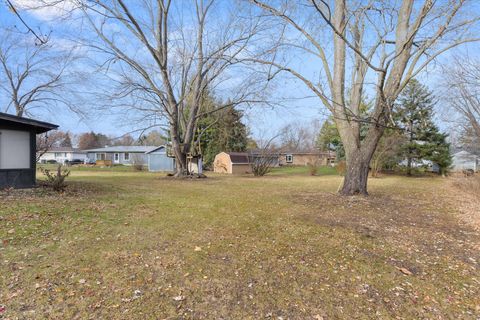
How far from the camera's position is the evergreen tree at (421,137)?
25.3 metres

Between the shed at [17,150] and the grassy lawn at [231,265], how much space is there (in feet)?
10.4

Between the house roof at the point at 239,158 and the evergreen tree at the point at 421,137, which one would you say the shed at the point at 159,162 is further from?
the evergreen tree at the point at 421,137

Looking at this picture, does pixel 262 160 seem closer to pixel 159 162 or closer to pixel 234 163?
pixel 234 163

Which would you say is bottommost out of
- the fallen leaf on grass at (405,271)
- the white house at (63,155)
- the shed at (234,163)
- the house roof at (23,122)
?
the fallen leaf on grass at (405,271)

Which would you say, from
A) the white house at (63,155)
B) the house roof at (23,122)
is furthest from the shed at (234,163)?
the white house at (63,155)

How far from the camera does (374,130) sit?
9.12 meters

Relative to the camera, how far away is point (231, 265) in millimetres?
3904

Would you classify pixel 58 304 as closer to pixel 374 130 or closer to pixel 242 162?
pixel 374 130

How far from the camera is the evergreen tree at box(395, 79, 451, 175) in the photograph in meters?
25.3

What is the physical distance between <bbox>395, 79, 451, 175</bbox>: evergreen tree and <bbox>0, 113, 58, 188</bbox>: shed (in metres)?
25.3

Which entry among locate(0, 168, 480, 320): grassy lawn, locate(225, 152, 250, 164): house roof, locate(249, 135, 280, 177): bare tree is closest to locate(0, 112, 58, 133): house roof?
locate(0, 168, 480, 320): grassy lawn

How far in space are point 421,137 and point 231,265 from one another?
89.4 ft

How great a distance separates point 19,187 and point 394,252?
34.9ft

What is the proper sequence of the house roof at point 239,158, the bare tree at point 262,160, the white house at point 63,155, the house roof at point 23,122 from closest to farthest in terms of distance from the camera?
the house roof at point 23,122, the bare tree at point 262,160, the house roof at point 239,158, the white house at point 63,155
